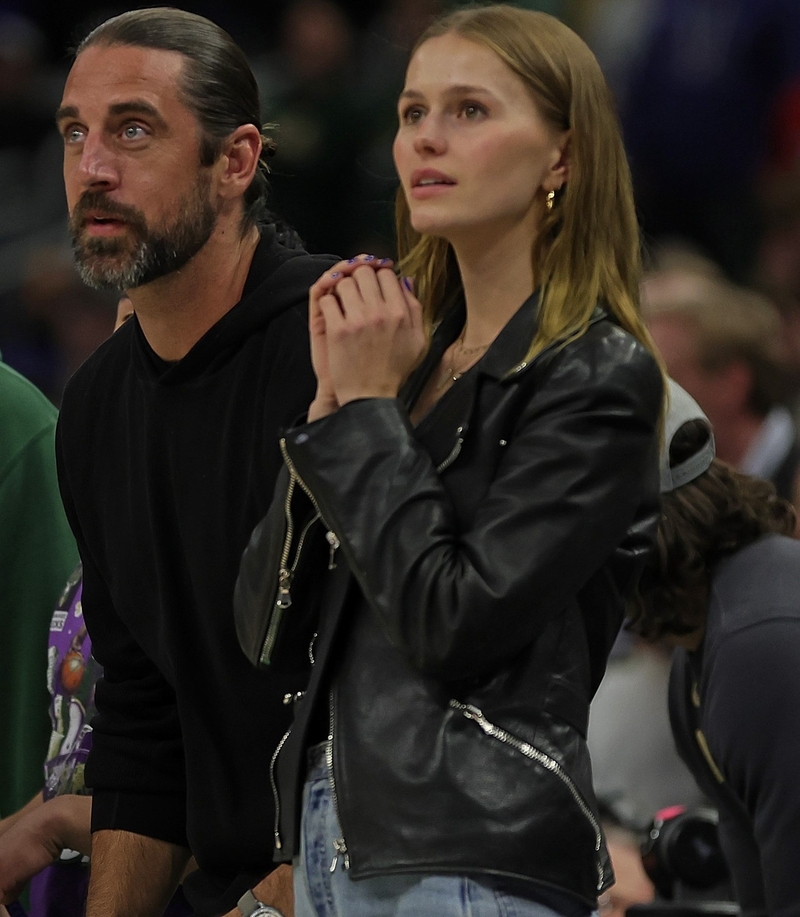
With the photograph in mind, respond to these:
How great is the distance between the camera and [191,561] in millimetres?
2283

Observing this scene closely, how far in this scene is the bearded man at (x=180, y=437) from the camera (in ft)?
7.39

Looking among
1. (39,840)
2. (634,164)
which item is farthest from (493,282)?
(634,164)

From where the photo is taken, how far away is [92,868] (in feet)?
8.03

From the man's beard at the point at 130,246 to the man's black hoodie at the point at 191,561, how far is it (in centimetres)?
12

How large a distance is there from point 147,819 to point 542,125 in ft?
3.96

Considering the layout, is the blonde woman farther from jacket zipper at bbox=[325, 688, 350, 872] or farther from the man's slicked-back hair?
the man's slicked-back hair

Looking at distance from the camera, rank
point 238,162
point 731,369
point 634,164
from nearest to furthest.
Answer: point 238,162 → point 731,369 → point 634,164

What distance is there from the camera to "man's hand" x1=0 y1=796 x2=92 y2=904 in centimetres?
252

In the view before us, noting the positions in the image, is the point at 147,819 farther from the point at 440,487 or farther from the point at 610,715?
the point at 610,715

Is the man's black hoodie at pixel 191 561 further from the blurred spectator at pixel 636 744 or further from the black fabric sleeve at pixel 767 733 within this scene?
the blurred spectator at pixel 636 744

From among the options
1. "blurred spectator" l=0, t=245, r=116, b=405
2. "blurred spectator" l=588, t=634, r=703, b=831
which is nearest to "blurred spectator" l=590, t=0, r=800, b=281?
"blurred spectator" l=588, t=634, r=703, b=831

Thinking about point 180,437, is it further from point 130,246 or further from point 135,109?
point 135,109

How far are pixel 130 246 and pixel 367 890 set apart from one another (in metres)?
1.01

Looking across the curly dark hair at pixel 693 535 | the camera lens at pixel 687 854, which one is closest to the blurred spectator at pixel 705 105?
the camera lens at pixel 687 854
